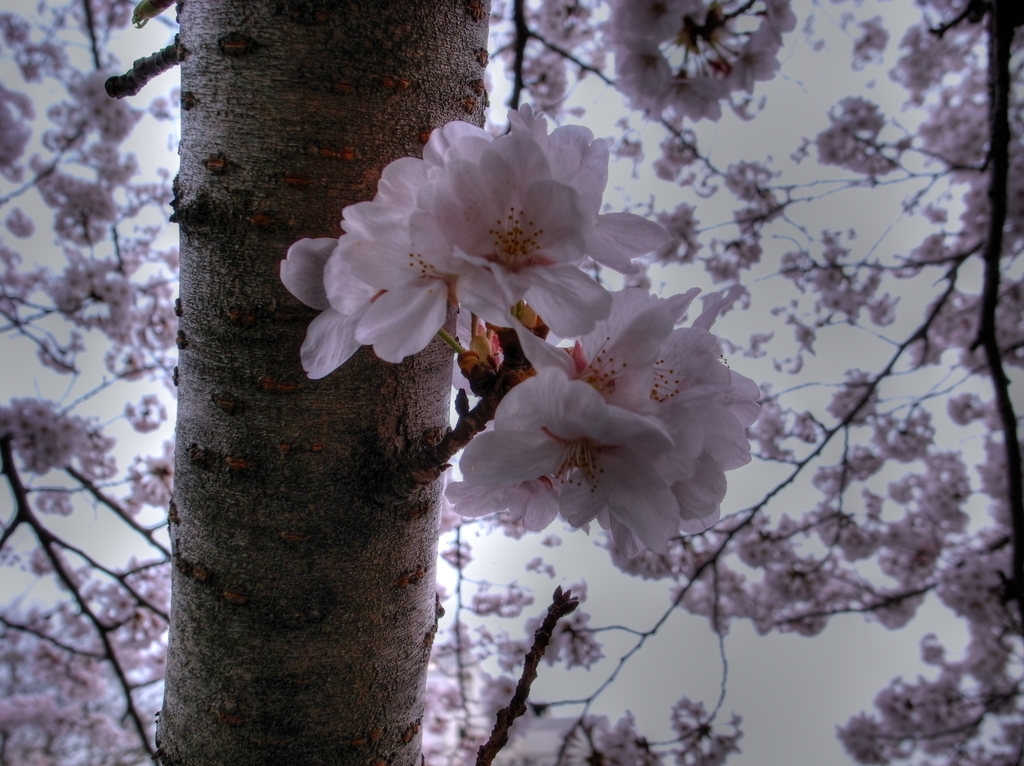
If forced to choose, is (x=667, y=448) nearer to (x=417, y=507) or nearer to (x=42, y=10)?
(x=417, y=507)

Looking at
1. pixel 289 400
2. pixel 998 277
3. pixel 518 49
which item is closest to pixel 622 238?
pixel 289 400

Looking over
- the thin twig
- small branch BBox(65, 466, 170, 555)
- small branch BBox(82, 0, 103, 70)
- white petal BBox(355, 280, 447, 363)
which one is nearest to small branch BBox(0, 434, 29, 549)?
small branch BBox(65, 466, 170, 555)

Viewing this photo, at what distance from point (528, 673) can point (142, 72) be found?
0.74 metres

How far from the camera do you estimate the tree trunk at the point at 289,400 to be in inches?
17.7

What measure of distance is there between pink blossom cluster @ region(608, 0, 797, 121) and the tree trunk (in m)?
0.44

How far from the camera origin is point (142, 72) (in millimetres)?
638

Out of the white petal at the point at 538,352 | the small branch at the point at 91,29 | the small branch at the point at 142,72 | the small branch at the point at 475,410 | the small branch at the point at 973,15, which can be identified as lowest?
the white petal at the point at 538,352

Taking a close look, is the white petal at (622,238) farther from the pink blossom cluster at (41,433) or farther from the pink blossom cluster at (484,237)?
the pink blossom cluster at (41,433)

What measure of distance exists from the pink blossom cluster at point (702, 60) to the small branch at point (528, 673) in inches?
28.4

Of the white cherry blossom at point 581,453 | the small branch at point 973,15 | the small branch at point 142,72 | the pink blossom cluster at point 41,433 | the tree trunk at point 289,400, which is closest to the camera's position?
the white cherry blossom at point 581,453

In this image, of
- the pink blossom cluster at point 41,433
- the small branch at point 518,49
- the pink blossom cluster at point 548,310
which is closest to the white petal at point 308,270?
the pink blossom cluster at point 548,310

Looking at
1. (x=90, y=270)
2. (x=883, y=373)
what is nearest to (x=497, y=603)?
(x=883, y=373)

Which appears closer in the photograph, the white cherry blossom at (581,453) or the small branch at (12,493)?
the white cherry blossom at (581,453)

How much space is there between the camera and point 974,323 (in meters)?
2.59
